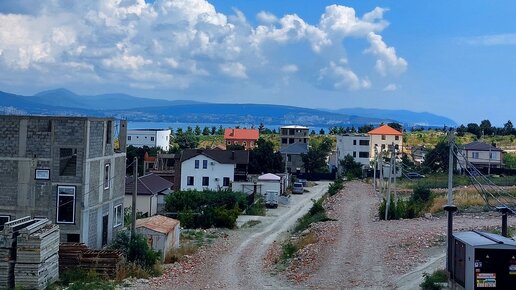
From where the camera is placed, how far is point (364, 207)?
47.1 m

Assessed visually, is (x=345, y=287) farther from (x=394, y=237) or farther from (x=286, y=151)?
(x=286, y=151)

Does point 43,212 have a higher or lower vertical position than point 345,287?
higher

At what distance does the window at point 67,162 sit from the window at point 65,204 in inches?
24.7

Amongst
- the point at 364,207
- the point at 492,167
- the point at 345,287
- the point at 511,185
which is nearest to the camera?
the point at 345,287

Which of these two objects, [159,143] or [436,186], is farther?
[159,143]

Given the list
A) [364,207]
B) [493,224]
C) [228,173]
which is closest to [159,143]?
[228,173]

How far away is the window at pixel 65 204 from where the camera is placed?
24.9m

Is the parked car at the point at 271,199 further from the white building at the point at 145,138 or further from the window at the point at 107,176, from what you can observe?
the white building at the point at 145,138

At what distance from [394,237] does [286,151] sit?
203 ft

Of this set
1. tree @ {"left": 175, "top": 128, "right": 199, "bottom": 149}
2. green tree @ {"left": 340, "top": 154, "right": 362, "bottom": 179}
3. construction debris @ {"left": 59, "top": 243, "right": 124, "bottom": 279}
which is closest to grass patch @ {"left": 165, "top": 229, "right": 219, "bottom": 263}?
construction debris @ {"left": 59, "top": 243, "right": 124, "bottom": 279}

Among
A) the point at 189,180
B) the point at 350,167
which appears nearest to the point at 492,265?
the point at 189,180

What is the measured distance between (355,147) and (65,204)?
70.7 meters

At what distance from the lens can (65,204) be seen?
24984mm

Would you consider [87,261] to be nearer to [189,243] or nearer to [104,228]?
[104,228]
